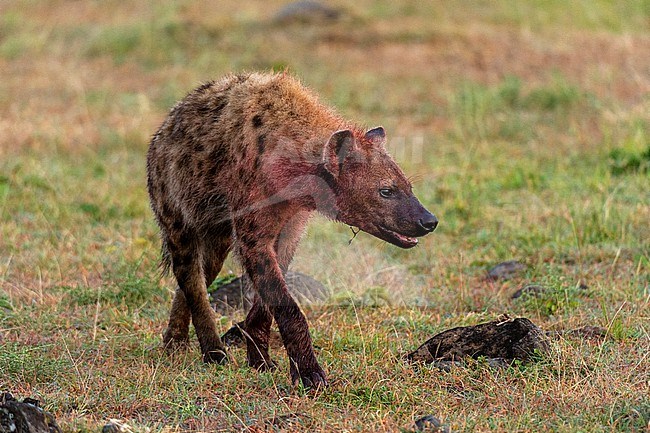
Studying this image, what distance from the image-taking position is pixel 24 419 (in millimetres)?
3639

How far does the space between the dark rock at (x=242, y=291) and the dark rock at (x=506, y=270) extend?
1.09m

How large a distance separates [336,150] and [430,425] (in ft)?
4.38

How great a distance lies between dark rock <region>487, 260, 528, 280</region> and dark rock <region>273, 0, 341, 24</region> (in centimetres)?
748

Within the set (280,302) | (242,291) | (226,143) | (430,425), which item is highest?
(226,143)

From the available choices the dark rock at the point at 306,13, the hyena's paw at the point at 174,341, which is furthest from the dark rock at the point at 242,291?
the dark rock at the point at 306,13

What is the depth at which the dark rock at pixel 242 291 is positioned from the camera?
5934mm

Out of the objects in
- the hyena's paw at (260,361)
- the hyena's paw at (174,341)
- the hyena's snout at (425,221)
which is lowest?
the hyena's paw at (174,341)

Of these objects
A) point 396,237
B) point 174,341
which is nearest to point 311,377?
point 396,237

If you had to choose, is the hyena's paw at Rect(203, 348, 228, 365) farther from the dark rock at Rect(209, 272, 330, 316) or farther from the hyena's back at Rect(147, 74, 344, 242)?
the dark rock at Rect(209, 272, 330, 316)

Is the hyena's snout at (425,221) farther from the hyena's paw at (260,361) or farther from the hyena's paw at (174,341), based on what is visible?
the hyena's paw at (174,341)

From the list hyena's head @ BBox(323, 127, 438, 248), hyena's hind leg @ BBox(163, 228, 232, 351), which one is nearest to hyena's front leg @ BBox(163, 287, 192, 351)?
hyena's hind leg @ BBox(163, 228, 232, 351)

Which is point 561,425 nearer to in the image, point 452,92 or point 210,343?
point 210,343

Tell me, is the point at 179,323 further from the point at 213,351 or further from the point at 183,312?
the point at 213,351

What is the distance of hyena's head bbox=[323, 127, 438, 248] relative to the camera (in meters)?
4.55
